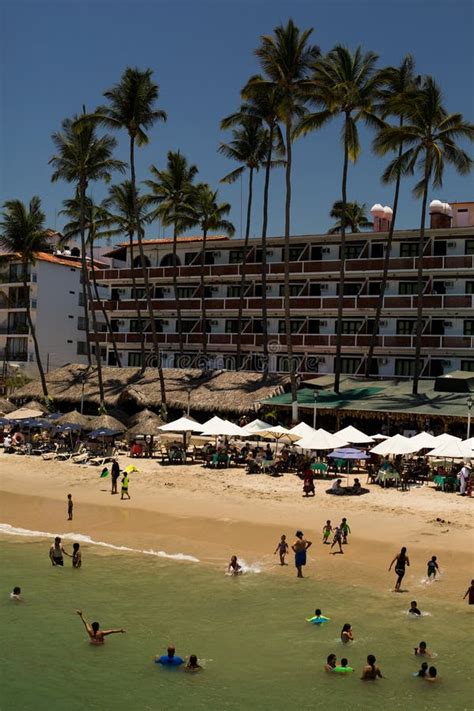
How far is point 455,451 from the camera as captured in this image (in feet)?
92.9

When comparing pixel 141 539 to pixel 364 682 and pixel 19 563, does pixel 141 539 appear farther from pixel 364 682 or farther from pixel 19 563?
pixel 364 682

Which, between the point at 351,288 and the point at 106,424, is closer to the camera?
the point at 106,424

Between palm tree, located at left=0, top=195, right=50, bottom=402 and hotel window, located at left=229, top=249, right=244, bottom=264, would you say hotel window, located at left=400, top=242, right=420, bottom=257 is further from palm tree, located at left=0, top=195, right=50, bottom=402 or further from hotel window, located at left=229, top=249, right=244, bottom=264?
palm tree, located at left=0, top=195, right=50, bottom=402

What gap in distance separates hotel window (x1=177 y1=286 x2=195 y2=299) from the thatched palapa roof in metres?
6.79

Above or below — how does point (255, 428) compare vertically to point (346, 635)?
above

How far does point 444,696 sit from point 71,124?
142 ft

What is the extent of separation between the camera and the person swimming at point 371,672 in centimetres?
1509

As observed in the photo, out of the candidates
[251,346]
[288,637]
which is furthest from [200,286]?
[288,637]

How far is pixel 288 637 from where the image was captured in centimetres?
1723

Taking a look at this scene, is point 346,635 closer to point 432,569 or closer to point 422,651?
point 422,651

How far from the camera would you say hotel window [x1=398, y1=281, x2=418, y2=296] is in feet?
155

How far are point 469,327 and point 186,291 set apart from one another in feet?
67.9

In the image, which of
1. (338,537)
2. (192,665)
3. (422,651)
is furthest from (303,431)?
(192,665)

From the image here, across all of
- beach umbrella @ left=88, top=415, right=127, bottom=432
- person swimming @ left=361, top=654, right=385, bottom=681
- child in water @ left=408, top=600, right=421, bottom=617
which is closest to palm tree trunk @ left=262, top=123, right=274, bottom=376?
beach umbrella @ left=88, top=415, right=127, bottom=432
